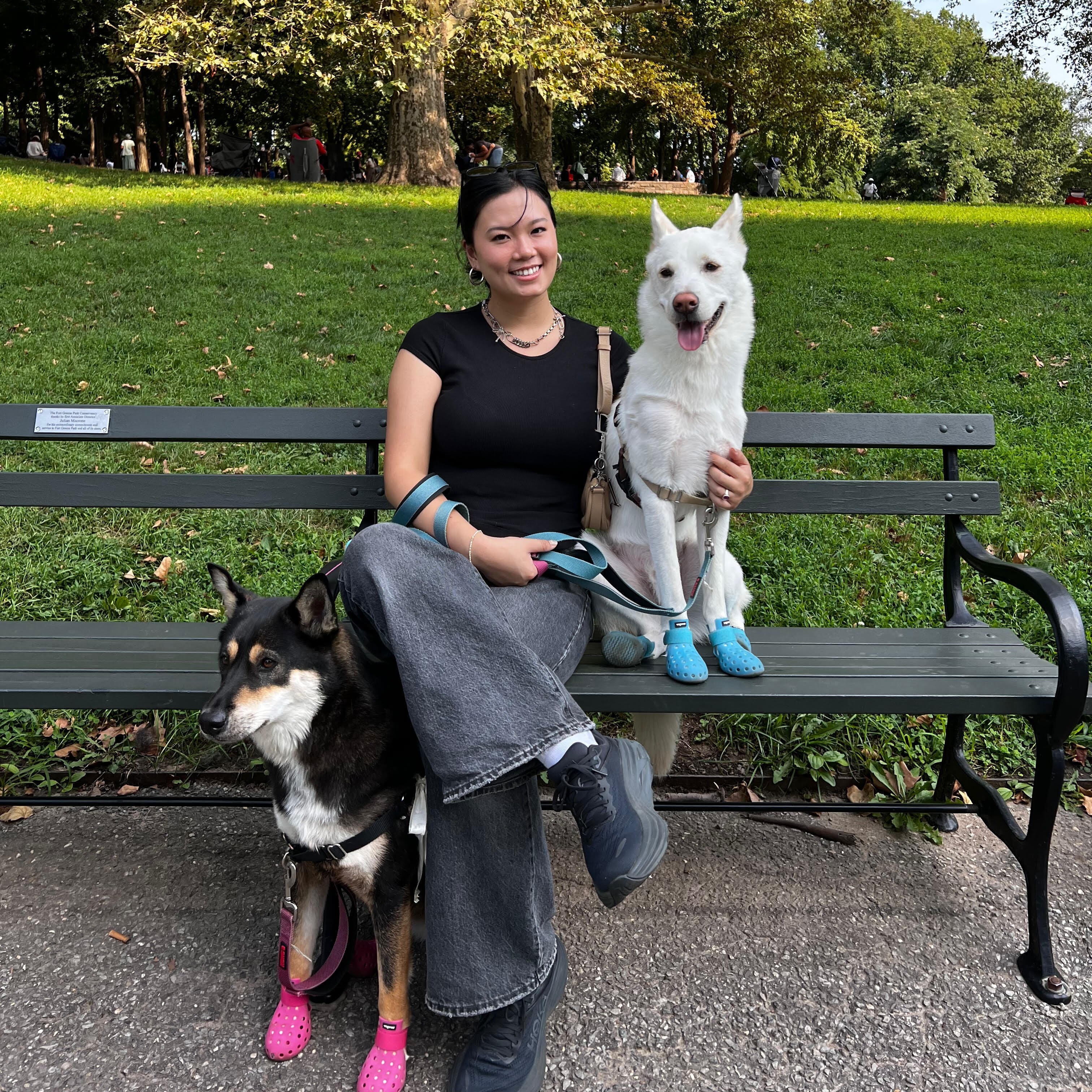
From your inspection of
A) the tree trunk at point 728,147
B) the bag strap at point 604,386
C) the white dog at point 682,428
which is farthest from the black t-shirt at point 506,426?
the tree trunk at point 728,147

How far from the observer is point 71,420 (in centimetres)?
315

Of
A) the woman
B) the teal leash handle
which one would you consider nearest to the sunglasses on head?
the woman

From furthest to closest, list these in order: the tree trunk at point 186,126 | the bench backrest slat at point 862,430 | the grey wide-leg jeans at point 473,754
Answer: the tree trunk at point 186,126
the bench backrest slat at point 862,430
the grey wide-leg jeans at point 473,754

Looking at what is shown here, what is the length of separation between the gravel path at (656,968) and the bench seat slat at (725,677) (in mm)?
690

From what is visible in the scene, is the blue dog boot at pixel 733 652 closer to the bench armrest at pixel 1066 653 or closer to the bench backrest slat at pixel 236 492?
the bench backrest slat at pixel 236 492

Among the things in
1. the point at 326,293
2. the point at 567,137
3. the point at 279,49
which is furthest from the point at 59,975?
the point at 567,137

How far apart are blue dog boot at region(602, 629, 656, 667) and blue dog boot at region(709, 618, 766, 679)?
0.21 meters

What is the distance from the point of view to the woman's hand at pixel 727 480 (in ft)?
8.58

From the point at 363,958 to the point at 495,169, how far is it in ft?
7.38

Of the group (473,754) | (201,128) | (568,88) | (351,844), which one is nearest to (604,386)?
(473,754)

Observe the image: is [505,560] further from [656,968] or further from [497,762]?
[656,968]

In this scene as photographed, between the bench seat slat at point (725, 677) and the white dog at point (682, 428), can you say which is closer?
the bench seat slat at point (725, 677)

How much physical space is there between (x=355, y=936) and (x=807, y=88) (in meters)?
28.4

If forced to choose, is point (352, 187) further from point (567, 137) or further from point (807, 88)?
point (567, 137)
